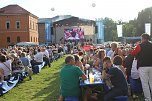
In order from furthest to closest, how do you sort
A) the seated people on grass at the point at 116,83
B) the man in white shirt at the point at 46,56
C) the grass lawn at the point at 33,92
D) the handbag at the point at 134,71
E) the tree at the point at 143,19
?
1. the tree at the point at 143,19
2. the man in white shirt at the point at 46,56
3. the grass lawn at the point at 33,92
4. the handbag at the point at 134,71
5. the seated people on grass at the point at 116,83

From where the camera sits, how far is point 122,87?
25.7 ft

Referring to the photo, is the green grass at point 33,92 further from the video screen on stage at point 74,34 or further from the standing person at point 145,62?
the video screen on stage at point 74,34

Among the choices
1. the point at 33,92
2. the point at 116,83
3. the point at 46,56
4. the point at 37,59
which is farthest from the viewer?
the point at 46,56

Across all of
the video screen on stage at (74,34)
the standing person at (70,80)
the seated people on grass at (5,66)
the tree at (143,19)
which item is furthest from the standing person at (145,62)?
the tree at (143,19)

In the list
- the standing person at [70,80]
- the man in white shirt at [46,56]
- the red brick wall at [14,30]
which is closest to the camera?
the standing person at [70,80]

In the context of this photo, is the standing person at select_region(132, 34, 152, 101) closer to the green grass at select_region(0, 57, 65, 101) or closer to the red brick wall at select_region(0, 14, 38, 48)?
the green grass at select_region(0, 57, 65, 101)

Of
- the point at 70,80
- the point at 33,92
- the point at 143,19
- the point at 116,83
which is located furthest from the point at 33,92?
the point at 143,19

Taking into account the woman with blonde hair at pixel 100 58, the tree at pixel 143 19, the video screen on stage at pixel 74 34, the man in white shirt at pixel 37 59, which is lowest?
the man in white shirt at pixel 37 59

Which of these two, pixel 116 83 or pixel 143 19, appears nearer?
pixel 116 83

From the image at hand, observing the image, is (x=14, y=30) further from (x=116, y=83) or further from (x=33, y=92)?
(x=116, y=83)

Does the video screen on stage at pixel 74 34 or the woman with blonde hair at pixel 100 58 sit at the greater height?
the video screen on stage at pixel 74 34

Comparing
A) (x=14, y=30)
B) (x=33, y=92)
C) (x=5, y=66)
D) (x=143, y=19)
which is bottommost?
(x=33, y=92)

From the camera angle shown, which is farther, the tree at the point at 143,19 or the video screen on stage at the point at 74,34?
the tree at the point at 143,19

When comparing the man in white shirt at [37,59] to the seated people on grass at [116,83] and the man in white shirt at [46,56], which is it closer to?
the man in white shirt at [46,56]
